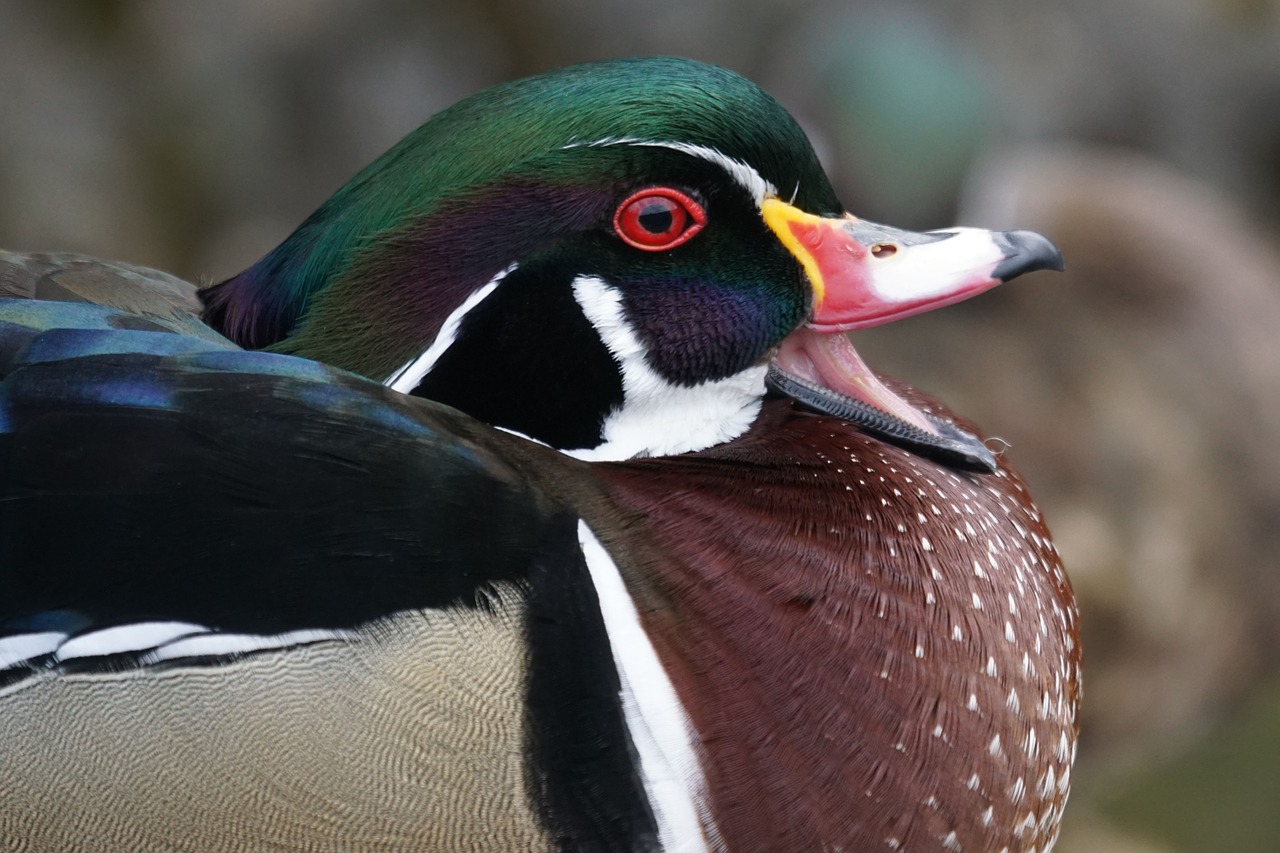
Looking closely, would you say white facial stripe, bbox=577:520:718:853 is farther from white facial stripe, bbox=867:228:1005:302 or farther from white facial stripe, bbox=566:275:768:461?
white facial stripe, bbox=867:228:1005:302

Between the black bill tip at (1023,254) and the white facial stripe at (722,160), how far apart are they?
0.67ft

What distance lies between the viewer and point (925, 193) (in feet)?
10.9

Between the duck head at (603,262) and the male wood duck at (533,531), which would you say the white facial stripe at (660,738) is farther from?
the duck head at (603,262)

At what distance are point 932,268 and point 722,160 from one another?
0.70ft

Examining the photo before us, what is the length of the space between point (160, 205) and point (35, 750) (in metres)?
3.23

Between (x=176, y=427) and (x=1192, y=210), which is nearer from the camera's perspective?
(x=176, y=427)

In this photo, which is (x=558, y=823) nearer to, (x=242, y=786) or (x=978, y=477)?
(x=242, y=786)

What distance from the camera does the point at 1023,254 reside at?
117cm

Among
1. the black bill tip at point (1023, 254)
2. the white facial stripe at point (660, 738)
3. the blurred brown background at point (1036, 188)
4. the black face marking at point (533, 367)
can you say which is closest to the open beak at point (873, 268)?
the black bill tip at point (1023, 254)

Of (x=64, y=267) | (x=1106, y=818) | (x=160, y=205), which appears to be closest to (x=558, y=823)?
(x=64, y=267)

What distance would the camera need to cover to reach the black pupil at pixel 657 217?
3.56ft

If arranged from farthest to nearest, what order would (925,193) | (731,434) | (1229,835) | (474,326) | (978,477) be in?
(925,193), (1229,835), (978,477), (731,434), (474,326)

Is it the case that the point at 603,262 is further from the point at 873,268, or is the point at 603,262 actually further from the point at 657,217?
the point at 873,268

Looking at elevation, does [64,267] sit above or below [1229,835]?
above
